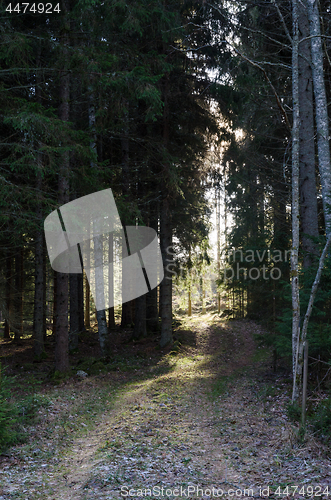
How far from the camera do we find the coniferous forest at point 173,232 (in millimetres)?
5207

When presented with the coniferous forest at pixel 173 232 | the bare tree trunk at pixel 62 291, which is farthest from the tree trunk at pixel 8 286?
the bare tree trunk at pixel 62 291

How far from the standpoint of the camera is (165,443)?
5.80 meters

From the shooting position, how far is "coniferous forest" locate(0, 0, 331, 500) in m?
5.21

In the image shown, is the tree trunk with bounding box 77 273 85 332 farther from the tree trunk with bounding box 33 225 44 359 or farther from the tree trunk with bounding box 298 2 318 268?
the tree trunk with bounding box 298 2 318 268

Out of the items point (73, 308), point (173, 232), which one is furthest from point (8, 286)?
point (173, 232)

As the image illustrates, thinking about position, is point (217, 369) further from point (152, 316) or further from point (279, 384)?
point (152, 316)

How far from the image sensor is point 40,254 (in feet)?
41.7

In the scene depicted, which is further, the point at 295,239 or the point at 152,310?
the point at 152,310

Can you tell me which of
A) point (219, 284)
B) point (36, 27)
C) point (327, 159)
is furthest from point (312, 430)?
point (219, 284)

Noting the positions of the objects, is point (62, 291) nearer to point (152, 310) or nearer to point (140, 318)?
point (140, 318)

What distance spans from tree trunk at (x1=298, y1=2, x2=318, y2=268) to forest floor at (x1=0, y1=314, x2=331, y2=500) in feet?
13.9

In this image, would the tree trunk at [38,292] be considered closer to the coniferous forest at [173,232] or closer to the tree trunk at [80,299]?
the coniferous forest at [173,232]

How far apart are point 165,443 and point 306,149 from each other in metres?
7.77

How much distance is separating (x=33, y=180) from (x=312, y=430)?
10445 mm
